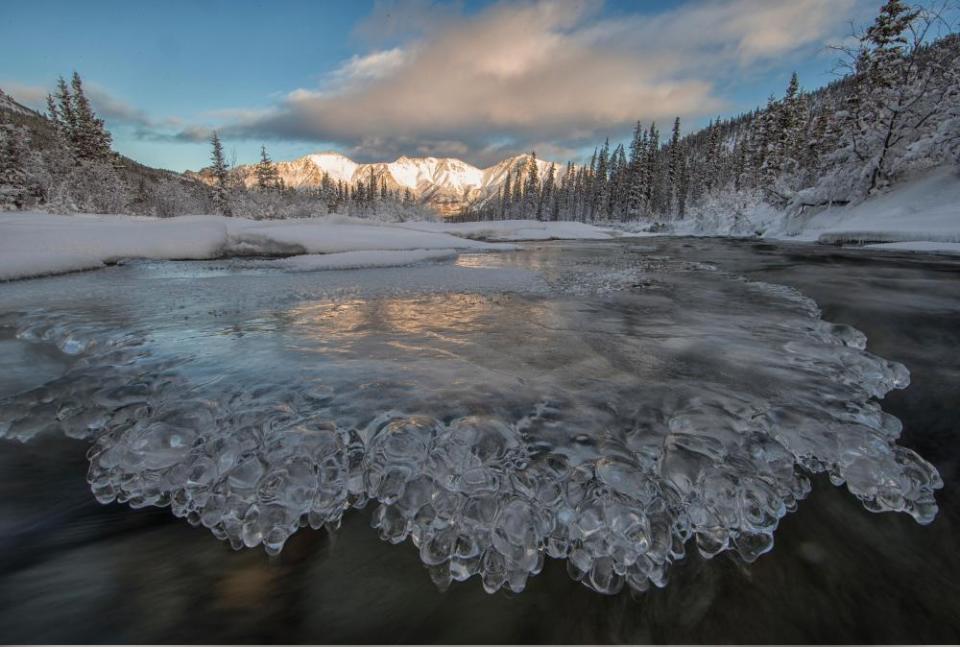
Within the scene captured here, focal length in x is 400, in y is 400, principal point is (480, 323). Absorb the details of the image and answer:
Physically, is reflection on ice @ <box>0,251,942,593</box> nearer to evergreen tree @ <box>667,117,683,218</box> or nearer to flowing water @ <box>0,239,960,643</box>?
flowing water @ <box>0,239,960,643</box>

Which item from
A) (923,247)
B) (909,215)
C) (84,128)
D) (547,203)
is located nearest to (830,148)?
(909,215)

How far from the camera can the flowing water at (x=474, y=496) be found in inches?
36.2

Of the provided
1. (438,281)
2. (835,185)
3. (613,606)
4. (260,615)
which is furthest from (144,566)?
(835,185)

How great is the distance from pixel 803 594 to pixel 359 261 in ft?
21.5

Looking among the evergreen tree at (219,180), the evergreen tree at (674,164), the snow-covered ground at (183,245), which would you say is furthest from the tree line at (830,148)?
the evergreen tree at (219,180)

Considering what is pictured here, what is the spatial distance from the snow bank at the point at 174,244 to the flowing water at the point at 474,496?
4.56 meters

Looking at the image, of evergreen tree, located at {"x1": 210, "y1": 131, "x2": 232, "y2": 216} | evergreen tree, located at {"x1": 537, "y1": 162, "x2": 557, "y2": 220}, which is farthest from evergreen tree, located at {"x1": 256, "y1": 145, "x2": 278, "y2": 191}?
evergreen tree, located at {"x1": 537, "y1": 162, "x2": 557, "y2": 220}

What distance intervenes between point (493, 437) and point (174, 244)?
8.18 metres

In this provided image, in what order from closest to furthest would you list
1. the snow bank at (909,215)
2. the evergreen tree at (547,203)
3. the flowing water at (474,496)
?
the flowing water at (474,496)
the snow bank at (909,215)
the evergreen tree at (547,203)

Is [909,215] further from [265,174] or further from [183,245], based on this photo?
[265,174]

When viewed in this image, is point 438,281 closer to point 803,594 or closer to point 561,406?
point 561,406

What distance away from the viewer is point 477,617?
0.91 meters

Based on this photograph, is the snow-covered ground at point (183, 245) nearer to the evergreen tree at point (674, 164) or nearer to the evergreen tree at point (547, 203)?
the evergreen tree at point (674, 164)

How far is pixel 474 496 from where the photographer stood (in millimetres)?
1093
